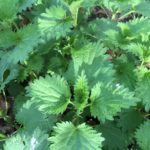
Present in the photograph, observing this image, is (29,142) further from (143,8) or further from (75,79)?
(143,8)

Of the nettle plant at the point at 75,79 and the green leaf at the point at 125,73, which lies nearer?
the nettle plant at the point at 75,79

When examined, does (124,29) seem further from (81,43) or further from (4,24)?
(4,24)

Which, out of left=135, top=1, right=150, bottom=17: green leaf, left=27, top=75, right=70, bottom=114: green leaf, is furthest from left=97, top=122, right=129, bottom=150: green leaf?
left=135, top=1, right=150, bottom=17: green leaf

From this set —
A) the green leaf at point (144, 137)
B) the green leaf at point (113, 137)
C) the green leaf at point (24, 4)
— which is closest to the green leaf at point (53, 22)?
the green leaf at point (24, 4)

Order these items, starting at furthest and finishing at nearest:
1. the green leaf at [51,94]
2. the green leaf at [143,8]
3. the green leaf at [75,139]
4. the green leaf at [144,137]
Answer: the green leaf at [143,8]
the green leaf at [144,137]
the green leaf at [51,94]
the green leaf at [75,139]

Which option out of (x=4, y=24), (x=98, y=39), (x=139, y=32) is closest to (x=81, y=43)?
(x=98, y=39)

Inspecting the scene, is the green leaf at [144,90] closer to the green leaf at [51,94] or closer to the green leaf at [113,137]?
the green leaf at [113,137]

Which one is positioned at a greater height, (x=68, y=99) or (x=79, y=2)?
(x=79, y=2)

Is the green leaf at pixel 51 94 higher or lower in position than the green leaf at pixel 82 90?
higher
